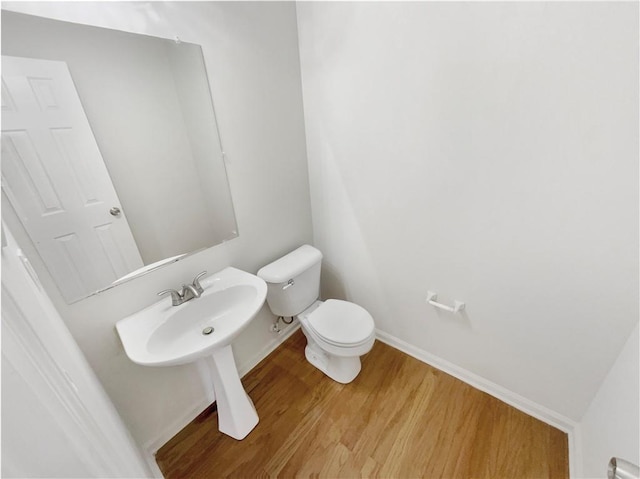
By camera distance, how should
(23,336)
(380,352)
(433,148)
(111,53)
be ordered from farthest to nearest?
(380,352) → (433,148) → (111,53) → (23,336)

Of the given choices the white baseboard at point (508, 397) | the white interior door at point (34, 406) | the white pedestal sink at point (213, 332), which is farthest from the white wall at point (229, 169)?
the white baseboard at point (508, 397)

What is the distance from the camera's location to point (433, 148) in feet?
4.00

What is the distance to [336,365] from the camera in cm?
161

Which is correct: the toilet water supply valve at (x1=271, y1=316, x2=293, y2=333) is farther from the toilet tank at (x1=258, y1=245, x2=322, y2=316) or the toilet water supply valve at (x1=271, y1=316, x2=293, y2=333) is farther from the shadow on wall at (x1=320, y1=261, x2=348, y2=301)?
the shadow on wall at (x1=320, y1=261, x2=348, y2=301)

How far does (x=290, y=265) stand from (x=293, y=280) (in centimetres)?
9

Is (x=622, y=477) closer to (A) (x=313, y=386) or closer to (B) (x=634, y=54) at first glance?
(B) (x=634, y=54)

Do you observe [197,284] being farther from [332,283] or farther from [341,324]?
[332,283]

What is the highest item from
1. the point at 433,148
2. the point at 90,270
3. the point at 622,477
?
the point at 433,148

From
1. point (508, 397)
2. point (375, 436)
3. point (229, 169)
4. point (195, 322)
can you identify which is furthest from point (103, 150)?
point (508, 397)

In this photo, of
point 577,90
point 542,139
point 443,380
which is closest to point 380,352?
point 443,380

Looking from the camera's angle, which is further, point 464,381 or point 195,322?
point 464,381

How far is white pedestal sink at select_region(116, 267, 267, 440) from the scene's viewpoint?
95 cm

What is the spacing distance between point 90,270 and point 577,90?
1805 millimetres

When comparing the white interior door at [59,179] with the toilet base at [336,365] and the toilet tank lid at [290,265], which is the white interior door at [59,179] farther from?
the toilet base at [336,365]
